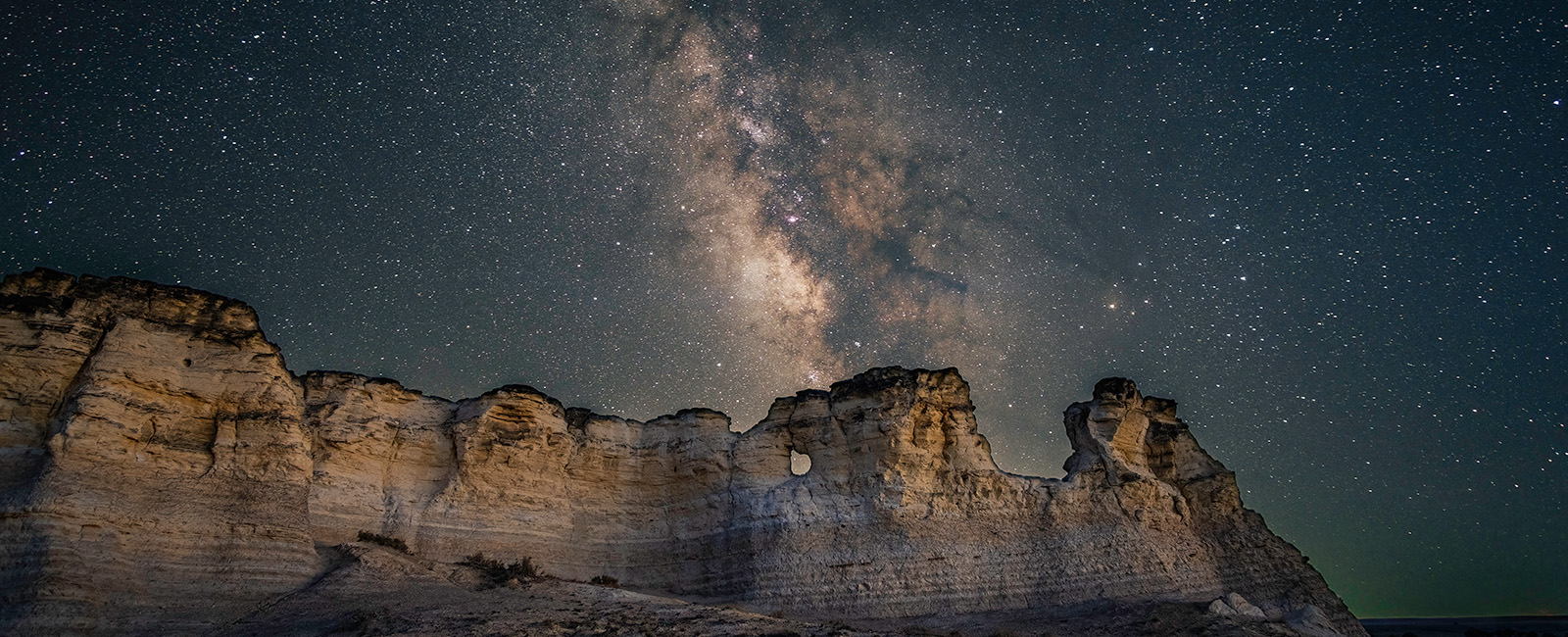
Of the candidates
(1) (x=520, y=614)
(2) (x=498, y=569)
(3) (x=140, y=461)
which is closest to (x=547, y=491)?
(2) (x=498, y=569)

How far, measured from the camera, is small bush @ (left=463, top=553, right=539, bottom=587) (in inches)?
712

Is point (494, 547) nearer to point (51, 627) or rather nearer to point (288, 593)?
point (288, 593)

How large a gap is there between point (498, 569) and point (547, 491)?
5.49m

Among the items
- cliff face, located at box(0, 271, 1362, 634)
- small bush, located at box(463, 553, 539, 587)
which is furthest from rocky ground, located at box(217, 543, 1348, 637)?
cliff face, located at box(0, 271, 1362, 634)

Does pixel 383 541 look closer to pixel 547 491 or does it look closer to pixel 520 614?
pixel 547 491

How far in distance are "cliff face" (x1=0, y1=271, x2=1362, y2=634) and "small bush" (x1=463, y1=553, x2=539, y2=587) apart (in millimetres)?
1014

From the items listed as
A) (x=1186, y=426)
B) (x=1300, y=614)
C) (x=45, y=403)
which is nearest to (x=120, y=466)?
(x=45, y=403)

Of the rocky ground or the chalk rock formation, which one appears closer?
the rocky ground

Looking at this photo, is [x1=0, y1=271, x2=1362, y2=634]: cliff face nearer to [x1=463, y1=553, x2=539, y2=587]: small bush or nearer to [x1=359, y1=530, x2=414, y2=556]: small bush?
[x1=359, y1=530, x2=414, y2=556]: small bush

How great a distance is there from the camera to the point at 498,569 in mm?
19141

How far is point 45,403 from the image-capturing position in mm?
16484

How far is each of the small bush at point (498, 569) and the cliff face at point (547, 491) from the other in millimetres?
1014

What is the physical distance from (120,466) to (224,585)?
377 cm

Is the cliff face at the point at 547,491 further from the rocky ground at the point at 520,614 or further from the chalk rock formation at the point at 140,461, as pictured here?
the rocky ground at the point at 520,614
